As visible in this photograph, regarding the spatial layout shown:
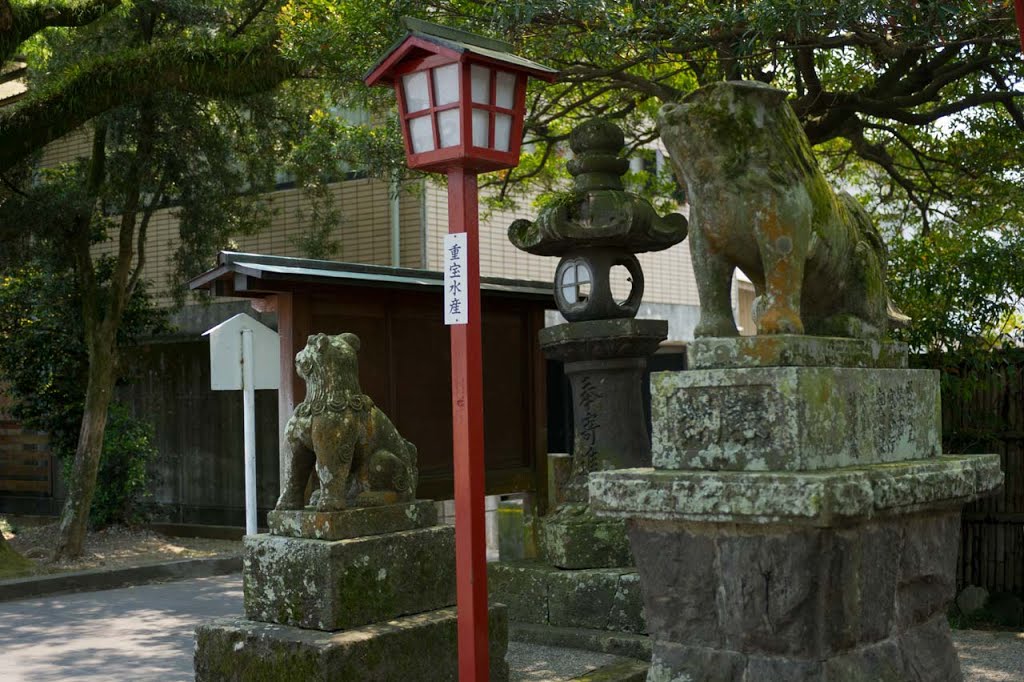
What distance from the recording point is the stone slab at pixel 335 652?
586cm

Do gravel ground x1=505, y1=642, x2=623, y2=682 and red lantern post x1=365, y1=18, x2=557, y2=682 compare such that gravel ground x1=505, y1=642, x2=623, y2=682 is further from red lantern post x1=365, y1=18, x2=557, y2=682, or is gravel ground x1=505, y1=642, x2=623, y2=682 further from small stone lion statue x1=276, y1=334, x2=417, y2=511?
red lantern post x1=365, y1=18, x2=557, y2=682

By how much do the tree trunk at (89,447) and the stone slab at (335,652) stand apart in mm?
7353

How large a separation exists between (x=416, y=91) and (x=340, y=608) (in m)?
2.68

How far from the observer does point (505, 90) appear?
5.54m

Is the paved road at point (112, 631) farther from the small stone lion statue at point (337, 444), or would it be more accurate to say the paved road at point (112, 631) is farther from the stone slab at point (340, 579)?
the small stone lion statue at point (337, 444)

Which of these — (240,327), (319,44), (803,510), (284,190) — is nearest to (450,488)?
(240,327)

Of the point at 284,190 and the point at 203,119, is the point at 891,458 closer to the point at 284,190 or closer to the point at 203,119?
the point at 203,119

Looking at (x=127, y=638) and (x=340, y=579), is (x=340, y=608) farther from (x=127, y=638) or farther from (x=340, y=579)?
(x=127, y=638)

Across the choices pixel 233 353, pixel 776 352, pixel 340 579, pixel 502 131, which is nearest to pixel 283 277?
pixel 233 353

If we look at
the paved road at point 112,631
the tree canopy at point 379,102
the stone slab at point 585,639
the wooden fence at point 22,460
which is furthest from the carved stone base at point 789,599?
the wooden fence at point 22,460

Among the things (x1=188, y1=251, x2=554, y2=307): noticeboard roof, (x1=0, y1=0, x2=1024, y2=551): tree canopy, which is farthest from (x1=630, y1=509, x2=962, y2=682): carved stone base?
(x1=188, y1=251, x2=554, y2=307): noticeboard roof

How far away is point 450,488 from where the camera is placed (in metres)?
11.4

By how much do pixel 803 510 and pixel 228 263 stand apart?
21.4 feet

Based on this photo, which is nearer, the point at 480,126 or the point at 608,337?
the point at 480,126
